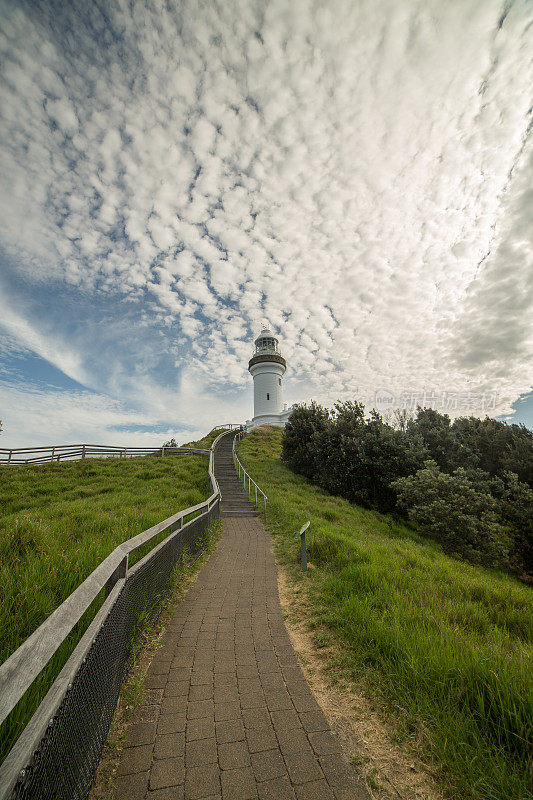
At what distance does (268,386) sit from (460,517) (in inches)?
1570

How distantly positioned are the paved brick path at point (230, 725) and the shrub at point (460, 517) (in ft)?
30.5

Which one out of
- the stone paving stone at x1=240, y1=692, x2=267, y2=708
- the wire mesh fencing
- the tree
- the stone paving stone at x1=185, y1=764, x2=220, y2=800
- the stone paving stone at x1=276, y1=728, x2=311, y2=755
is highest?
the tree

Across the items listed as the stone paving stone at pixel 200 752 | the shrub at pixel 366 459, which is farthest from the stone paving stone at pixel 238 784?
the shrub at pixel 366 459

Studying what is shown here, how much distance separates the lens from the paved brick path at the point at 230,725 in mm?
2090

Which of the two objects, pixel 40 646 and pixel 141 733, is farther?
pixel 141 733

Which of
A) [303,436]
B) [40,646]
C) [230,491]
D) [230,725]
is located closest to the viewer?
[40,646]

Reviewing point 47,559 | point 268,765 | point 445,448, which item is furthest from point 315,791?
point 445,448

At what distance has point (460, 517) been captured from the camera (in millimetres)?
10734

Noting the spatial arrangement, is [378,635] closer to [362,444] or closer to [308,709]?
[308,709]

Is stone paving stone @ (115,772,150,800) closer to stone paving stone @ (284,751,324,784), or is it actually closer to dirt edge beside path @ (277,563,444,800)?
stone paving stone @ (284,751,324,784)

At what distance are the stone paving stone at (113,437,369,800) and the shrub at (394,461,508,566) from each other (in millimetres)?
9253

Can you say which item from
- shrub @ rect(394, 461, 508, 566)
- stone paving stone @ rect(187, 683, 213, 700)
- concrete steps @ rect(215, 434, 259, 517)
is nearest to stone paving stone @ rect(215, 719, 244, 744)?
stone paving stone @ rect(187, 683, 213, 700)

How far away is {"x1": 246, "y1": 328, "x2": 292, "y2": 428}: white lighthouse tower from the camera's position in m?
48.3

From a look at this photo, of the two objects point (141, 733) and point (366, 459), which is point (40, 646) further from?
point (366, 459)
